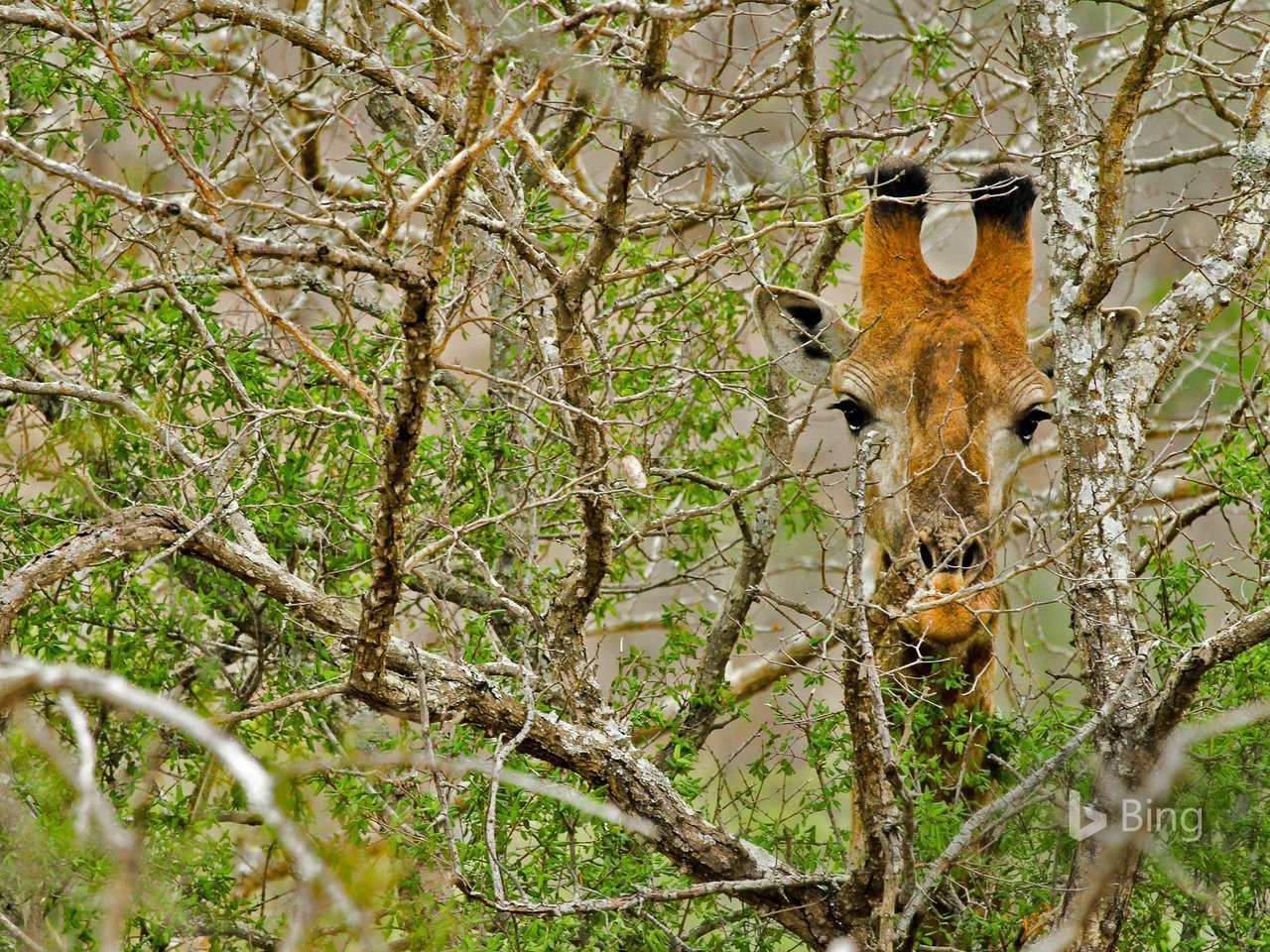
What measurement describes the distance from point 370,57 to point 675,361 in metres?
1.82

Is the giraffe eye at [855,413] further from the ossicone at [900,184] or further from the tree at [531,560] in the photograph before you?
the ossicone at [900,184]

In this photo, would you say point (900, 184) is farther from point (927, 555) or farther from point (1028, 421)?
point (927, 555)

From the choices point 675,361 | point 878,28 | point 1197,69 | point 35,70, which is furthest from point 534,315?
point 878,28

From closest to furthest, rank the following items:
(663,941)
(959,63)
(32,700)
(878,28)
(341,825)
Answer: (663,941), (341,825), (32,700), (959,63), (878,28)

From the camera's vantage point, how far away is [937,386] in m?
4.68

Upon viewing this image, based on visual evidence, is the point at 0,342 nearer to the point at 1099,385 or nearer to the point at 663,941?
the point at 663,941

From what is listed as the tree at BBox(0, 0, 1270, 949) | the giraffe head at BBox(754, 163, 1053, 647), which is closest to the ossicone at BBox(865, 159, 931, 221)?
the giraffe head at BBox(754, 163, 1053, 647)

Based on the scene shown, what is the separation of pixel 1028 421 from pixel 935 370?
0.39 metres

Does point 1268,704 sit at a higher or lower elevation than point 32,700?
lower

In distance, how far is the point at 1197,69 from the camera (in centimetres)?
491

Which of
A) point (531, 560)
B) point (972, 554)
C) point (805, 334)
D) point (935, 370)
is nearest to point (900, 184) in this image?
point (805, 334)

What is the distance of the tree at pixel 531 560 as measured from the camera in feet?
10.1

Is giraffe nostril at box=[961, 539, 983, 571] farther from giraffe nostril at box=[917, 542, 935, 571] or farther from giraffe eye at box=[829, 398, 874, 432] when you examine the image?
giraffe eye at box=[829, 398, 874, 432]

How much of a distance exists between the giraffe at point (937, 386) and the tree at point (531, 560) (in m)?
0.20
